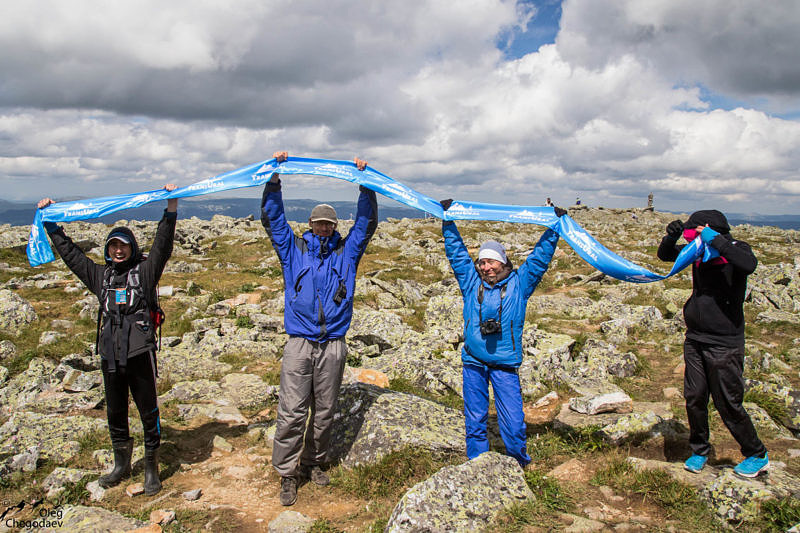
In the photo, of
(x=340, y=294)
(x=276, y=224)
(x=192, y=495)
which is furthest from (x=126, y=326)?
(x=340, y=294)

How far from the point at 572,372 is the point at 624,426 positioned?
4.05 meters

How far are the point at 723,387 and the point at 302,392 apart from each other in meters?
6.00

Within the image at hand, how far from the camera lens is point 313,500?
672 centimetres

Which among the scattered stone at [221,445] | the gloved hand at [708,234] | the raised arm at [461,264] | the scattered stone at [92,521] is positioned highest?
the gloved hand at [708,234]

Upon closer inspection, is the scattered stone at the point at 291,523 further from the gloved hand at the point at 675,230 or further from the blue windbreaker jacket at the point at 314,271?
the gloved hand at the point at 675,230

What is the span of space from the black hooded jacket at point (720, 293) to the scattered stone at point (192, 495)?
762cm

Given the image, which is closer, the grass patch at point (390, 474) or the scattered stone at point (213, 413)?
the grass patch at point (390, 474)

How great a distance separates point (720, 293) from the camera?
248 inches

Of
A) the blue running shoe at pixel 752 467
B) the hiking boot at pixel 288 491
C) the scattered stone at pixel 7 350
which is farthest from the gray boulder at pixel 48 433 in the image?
the blue running shoe at pixel 752 467

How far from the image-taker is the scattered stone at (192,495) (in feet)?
22.1

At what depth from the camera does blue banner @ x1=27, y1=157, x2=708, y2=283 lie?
733cm

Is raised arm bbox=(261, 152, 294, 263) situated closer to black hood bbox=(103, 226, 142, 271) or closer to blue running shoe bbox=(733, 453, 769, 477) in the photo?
black hood bbox=(103, 226, 142, 271)

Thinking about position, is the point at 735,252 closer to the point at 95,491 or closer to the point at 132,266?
the point at 132,266

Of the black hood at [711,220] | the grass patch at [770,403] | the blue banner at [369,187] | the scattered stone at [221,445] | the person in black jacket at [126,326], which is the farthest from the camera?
the grass patch at [770,403]
